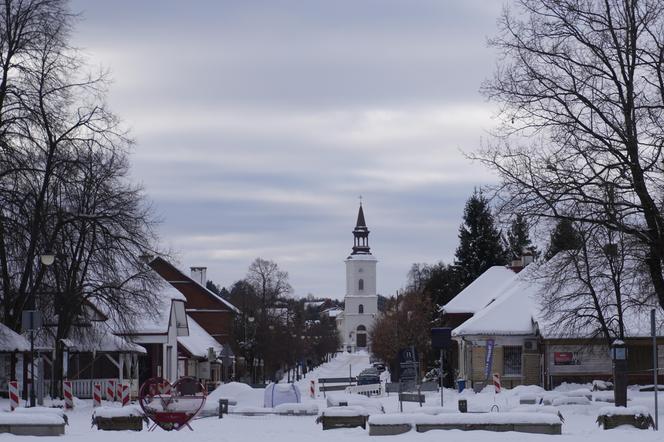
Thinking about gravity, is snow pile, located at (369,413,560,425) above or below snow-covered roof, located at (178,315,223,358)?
below

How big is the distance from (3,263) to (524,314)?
88.4 feet

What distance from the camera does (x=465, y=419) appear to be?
83.4 ft

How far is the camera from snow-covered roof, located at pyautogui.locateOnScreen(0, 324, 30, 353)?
3938 cm

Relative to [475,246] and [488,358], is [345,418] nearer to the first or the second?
[488,358]

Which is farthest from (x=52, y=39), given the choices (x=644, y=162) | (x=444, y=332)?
(x=644, y=162)

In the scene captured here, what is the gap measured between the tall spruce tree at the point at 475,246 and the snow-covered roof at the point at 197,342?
19.3m

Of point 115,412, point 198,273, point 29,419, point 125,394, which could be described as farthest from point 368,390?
point 198,273

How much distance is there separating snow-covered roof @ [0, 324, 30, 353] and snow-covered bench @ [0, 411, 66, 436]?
15361 millimetres

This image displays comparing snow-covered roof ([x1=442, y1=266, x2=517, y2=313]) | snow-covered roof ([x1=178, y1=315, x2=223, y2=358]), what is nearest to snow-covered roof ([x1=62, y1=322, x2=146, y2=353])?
snow-covered roof ([x1=178, y1=315, x2=223, y2=358])

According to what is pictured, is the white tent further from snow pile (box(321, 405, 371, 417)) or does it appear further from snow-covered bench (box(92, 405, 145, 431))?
snow-covered bench (box(92, 405, 145, 431))

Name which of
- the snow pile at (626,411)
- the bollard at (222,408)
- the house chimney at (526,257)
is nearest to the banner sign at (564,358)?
the bollard at (222,408)

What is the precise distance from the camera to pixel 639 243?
1293 inches

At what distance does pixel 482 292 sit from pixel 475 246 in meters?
14.8

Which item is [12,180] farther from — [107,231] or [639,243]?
[639,243]
